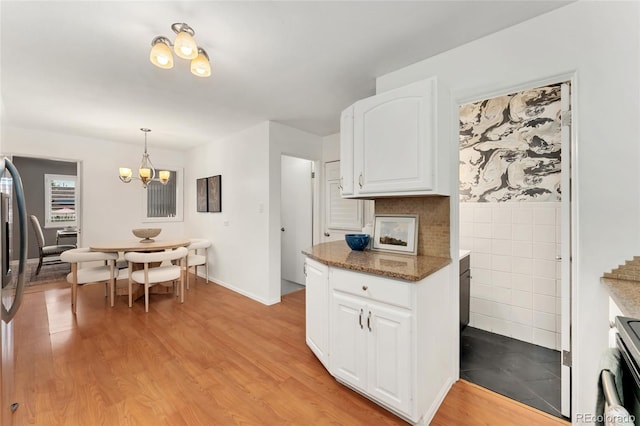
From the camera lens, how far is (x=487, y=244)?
2.70 metres

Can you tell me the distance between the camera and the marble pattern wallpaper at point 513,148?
7.67 feet

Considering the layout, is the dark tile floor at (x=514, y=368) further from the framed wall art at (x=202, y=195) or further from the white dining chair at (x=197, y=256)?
the framed wall art at (x=202, y=195)

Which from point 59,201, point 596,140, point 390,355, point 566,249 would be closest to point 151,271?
point 390,355

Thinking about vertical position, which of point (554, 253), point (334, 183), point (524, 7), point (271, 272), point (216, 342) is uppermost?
point (524, 7)

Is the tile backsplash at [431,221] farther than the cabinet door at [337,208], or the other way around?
the cabinet door at [337,208]

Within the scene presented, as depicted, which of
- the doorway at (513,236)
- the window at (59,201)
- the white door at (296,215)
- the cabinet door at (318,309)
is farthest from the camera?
the window at (59,201)

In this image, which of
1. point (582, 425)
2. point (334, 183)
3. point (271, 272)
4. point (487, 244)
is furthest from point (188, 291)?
point (582, 425)

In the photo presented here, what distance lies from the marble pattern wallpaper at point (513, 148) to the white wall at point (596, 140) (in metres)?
0.76

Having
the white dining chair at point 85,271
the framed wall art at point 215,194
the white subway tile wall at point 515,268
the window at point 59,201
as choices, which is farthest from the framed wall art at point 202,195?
the white subway tile wall at point 515,268

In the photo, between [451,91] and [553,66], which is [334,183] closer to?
[451,91]

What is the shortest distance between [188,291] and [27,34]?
3.31m

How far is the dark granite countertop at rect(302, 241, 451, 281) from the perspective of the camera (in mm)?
1512

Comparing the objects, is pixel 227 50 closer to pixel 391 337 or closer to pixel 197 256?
pixel 391 337

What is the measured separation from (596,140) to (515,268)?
58.5 inches
